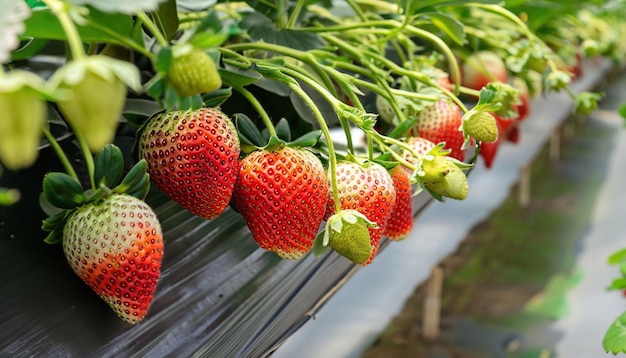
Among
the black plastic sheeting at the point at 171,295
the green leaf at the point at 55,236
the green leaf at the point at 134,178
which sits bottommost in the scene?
the black plastic sheeting at the point at 171,295

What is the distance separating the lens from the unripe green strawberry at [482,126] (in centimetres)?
52

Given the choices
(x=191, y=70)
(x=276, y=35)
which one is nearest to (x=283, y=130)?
(x=276, y=35)

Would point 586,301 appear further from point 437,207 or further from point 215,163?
point 215,163

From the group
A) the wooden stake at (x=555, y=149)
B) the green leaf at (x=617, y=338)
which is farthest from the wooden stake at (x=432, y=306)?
the wooden stake at (x=555, y=149)

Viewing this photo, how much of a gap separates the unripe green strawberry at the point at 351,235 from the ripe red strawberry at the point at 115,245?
11 cm

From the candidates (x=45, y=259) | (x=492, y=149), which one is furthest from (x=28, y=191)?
(x=492, y=149)

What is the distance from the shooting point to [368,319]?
5.30ft

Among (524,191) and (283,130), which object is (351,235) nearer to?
(283,130)

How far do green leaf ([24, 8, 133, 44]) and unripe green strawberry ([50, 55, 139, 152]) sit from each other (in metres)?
0.09

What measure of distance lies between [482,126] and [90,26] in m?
0.30

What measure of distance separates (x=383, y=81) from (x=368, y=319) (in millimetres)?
1098

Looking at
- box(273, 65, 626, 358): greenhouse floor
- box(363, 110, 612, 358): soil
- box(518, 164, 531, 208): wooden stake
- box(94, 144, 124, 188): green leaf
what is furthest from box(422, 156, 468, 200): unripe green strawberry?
box(518, 164, 531, 208): wooden stake

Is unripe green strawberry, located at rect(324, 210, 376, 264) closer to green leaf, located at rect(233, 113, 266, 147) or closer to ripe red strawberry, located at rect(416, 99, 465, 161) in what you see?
green leaf, located at rect(233, 113, 266, 147)

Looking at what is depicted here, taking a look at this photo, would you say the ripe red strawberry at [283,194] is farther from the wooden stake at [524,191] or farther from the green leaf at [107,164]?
the wooden stake at [524,191]
